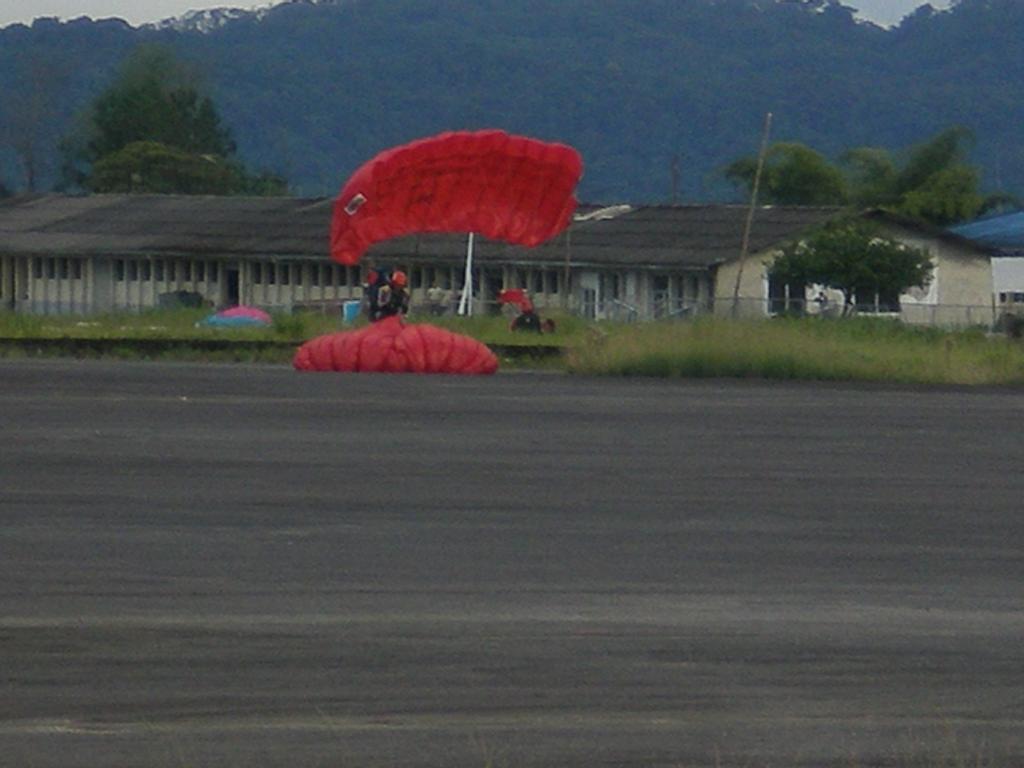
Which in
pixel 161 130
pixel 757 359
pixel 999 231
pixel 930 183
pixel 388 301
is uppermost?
pixel 161 130

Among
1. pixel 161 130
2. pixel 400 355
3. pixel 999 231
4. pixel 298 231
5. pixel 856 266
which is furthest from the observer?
pixel 161 130

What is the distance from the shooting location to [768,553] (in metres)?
12.0

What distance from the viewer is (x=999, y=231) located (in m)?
86.4

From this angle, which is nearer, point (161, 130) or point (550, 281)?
point (550, 281)

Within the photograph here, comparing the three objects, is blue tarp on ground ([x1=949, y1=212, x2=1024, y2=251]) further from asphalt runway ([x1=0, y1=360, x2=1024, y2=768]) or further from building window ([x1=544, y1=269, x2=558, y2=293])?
asphalt runway ([x1=0, y1=360, x2=1024, y2=768])

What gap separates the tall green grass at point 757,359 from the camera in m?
33.9

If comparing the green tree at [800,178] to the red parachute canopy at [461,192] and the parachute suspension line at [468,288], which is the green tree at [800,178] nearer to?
the parachute suspension line at [468,288]

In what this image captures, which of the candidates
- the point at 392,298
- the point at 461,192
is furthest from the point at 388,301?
the point at 461,192

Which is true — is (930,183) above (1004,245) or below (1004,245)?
above

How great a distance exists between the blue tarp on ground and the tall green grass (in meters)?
46.9

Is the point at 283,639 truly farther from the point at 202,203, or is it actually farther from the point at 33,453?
the point at 202,203

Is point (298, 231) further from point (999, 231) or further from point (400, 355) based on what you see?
point (400, 355)

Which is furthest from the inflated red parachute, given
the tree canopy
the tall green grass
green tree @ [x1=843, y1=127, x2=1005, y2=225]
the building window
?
the tree canopy

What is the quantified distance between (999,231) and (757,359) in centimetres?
5426
